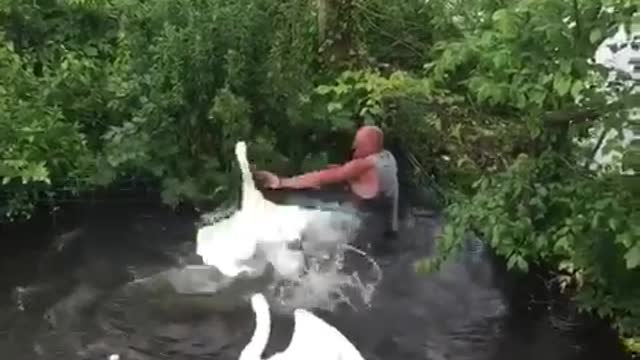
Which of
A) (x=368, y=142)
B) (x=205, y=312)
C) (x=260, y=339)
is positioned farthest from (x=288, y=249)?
(x=260, y=339)

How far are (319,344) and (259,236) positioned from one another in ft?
3.00

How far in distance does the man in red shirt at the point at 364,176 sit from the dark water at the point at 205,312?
10.3 inches

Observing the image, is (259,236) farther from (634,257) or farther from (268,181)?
(634,257)

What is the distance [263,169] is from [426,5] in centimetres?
141

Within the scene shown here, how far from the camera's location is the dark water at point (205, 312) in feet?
13.3

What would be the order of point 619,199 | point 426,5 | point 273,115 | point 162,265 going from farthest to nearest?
point 426,5, point 273,115, point 162,265, point 619,199

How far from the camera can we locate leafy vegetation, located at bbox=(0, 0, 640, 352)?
4.45m

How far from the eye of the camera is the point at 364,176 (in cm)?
454

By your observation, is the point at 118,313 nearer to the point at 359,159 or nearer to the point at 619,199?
the point at 359,159

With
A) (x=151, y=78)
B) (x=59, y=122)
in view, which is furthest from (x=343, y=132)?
(x=59, y=122)

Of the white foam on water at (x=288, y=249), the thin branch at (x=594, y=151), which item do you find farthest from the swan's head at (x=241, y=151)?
the thin branch at (x=594, y=151)

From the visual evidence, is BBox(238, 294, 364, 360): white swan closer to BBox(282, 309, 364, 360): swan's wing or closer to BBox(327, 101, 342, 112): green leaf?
BBox(282, 309, 364, 360): swan's wing

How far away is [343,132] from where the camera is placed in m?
5.16

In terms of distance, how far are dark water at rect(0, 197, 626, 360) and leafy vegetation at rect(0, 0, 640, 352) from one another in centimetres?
23
